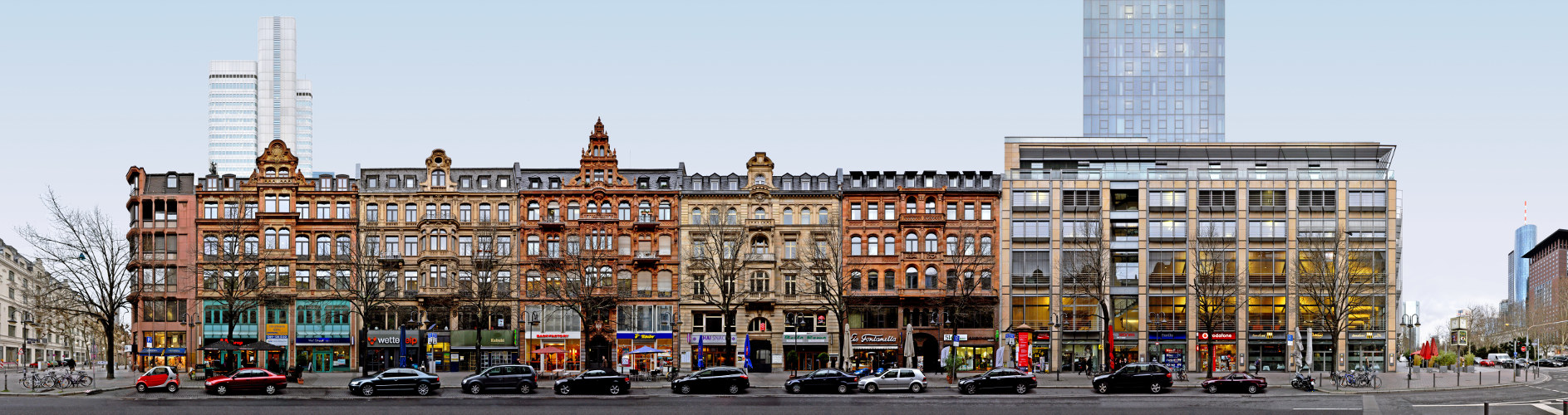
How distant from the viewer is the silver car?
2482 inches

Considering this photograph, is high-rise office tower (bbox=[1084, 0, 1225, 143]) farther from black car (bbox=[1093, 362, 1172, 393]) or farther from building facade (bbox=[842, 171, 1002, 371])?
black car (bbox=[1093, 362, 1172, 393])

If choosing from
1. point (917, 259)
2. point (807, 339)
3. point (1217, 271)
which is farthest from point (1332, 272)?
point (807, 339)

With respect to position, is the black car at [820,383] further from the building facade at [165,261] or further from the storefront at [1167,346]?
the building facade at [165,261]

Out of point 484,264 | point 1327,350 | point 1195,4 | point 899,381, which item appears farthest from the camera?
point 1195,4

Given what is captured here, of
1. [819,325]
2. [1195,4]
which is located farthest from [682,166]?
[1195,4]

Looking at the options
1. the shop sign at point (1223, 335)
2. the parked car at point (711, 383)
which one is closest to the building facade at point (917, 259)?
the shop sign at point (1223, 335)

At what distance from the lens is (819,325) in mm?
96688

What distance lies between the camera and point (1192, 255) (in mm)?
95625

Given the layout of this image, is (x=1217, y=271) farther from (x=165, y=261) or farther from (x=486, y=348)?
(x=165, y=261)

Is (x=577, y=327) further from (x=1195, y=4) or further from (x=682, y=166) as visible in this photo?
(x=1195, y=4)

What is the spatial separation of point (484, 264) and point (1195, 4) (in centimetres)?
9853

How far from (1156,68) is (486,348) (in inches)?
A: 3617

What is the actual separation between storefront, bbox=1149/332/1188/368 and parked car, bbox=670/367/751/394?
147ft

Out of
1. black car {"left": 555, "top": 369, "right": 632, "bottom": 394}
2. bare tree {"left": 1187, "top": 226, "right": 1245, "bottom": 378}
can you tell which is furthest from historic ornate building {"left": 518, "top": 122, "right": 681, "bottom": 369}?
bare tree {"left": 1187, "top": 226, "right": 1245, "bottom": 378}
